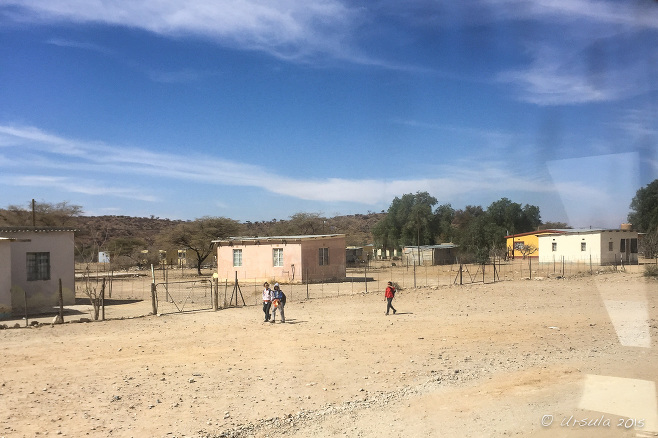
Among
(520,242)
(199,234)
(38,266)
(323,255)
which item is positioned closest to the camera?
(38,266)

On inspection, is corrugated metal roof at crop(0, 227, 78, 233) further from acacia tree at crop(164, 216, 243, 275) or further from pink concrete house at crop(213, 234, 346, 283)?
acacia tree at crop(164, 216, 243, 275)

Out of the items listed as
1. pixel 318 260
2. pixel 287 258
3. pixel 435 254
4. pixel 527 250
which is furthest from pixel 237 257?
pixel 527 250

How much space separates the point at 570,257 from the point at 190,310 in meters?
34.9

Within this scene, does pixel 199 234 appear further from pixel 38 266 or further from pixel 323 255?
pixel 38 266

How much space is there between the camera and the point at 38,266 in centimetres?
2531

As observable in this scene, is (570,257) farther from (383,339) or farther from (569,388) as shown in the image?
(569,388)

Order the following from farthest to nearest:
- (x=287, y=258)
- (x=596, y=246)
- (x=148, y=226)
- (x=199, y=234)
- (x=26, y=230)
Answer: (x=148, y=226), (x=199, y=234), (x=596, y=246), (x=287, y=258), (x=26, y=230)

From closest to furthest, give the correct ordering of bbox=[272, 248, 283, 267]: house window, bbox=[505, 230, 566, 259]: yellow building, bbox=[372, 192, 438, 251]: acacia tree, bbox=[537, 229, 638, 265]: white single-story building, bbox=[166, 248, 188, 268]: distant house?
1. bbox=[272, 248, 283, 267]: house window
2. bbox=[537, 229, 638, 265]: white single-story building
3. bbox=[505, 230, 566, 259]: yellow building
4. bbox=[166, 248, 188, 268]: distant house
5. bbox=[372, 192, 438, 251]: acacia tree

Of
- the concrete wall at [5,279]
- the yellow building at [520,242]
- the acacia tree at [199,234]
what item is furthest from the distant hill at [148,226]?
the concrete wall at [5,279]

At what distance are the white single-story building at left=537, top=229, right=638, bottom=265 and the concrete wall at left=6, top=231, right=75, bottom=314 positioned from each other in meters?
34.3

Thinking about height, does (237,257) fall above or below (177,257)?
above

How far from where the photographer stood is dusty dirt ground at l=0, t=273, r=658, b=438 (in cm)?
786

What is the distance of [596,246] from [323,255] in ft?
72.3

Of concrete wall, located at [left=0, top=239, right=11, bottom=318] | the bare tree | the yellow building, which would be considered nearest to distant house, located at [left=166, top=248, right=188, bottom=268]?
the yellow building
